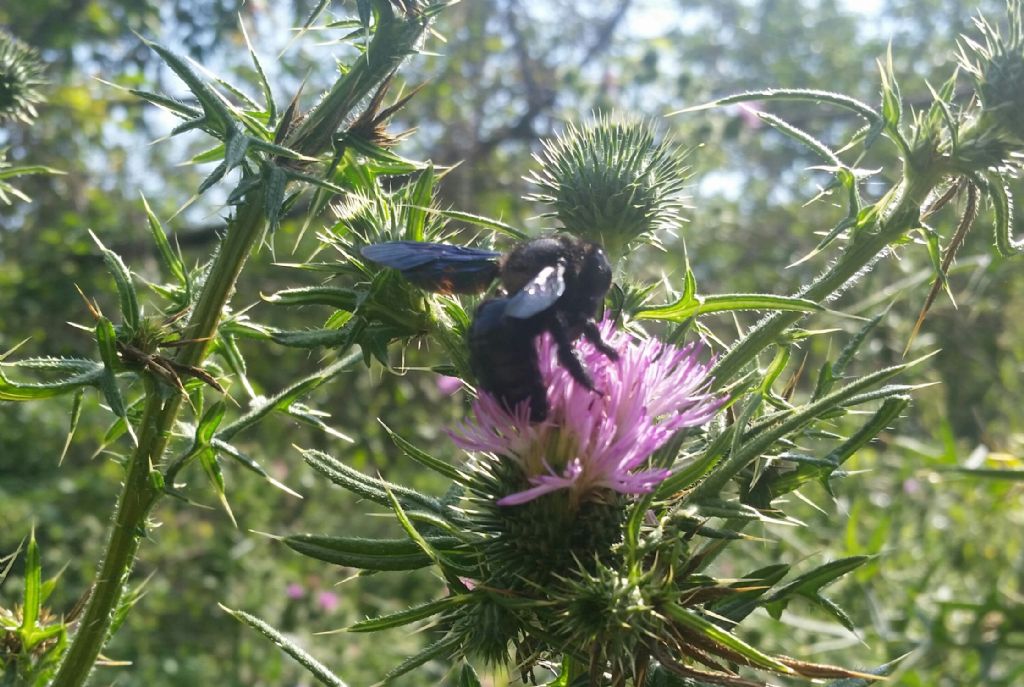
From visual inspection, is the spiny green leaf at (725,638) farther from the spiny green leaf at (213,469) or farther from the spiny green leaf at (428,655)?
the spiny green leaf at (213,469)

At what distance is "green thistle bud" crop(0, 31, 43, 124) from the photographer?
259 centimetres

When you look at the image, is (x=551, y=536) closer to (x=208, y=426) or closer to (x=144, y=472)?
(x=208, y=426)

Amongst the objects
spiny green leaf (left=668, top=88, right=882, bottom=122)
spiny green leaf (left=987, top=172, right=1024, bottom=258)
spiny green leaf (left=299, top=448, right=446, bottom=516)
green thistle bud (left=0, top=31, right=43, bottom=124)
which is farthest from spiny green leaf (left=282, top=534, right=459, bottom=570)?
green thistle bud (left=0, top=31, right=43, bottom=124)

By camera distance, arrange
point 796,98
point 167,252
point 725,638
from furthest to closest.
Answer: point 167,252 < point 796,98 < point 725,638

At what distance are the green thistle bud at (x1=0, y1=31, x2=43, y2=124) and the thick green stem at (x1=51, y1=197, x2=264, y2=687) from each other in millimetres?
1042

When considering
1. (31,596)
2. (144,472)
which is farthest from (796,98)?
(31,596)

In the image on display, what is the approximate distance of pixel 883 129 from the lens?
69.5 inches

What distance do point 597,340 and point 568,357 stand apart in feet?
0.33

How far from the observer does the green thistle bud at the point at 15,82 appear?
259 cm

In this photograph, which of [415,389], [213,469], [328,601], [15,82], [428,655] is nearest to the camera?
[428,655]

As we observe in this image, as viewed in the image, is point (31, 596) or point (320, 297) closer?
point (320, 297)

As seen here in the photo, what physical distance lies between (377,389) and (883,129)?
614cm

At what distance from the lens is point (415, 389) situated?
312 inches

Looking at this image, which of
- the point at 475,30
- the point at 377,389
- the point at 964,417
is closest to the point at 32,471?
the point at 377,389
